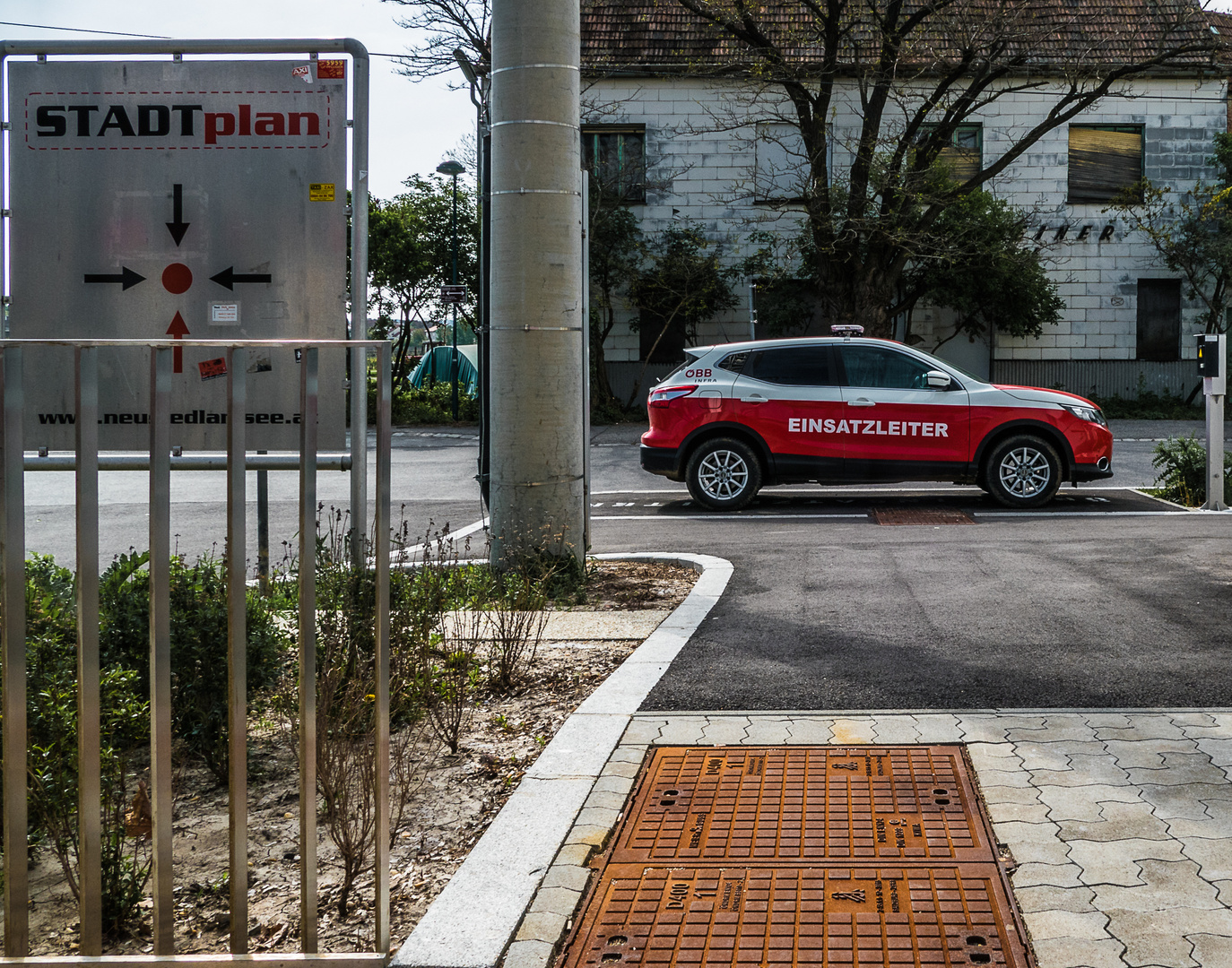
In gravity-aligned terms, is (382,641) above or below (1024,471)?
above

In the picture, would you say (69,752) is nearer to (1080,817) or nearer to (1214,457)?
(1080,817)

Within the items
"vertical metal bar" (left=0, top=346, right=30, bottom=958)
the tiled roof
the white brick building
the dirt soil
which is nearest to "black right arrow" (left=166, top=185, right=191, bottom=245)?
the dirt soil

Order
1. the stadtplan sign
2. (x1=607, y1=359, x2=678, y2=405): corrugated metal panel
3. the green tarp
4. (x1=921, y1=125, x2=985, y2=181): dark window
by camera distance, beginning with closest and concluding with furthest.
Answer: the stadtplan sign
(x1=921, y1=125, x2=985, y2=181): dark window
(x1=607, y1=359, x2=678, y2=405): corrugated metal panel
the green tarp

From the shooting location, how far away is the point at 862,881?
139 inches

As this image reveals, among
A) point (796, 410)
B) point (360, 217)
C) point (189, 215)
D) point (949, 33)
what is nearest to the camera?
point (360, 217)

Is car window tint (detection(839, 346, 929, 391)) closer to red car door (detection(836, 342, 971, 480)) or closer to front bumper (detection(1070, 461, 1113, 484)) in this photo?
red car door (detection(836, 342, 971, 480))

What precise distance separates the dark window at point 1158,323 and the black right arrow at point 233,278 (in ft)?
93.3

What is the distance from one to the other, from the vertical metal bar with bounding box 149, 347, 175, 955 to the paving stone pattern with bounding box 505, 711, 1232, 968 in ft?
2.70

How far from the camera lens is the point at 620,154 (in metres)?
30.6

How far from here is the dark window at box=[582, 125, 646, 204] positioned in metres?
30.2

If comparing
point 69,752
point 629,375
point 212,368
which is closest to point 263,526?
point 212,368

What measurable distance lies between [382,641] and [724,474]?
10657mm

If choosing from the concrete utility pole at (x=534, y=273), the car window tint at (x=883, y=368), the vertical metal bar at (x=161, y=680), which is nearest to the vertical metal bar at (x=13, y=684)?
the vertical metal bar at (x=161, y=680)

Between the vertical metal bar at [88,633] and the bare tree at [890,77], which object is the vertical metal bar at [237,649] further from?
the bare tree at [890,77]
